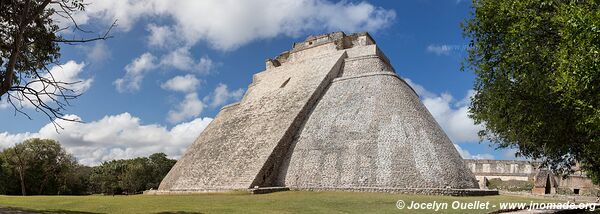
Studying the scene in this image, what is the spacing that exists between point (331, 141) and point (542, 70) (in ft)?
44.3

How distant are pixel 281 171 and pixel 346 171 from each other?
3.68m

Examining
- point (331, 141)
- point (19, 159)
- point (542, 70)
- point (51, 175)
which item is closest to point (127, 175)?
point (51, 175)

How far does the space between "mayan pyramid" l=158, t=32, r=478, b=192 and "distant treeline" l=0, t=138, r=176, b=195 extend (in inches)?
741

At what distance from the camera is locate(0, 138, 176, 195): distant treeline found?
38812 mm

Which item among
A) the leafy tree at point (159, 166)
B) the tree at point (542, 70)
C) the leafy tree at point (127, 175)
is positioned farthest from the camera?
the leafy tree at point (159, 166)

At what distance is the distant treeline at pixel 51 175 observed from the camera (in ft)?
127

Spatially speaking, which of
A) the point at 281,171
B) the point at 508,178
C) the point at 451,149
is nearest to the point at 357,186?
the point at 281,171

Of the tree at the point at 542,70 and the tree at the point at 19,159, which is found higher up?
the tree at the point at 542,70

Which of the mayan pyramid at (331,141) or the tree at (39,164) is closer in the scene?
the mayan pyramid at (331,141)

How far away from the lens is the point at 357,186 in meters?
20.4

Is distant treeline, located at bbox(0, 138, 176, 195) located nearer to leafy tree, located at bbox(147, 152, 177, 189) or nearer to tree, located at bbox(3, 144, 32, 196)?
tree, located at bbox(3, 144, 32, 196)

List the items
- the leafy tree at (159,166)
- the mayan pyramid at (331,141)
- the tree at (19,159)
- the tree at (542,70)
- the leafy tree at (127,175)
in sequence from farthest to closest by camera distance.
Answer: the leafy tree at (159,166), the leafy tree at (127,175), the tree at (19,159), the mayan pyramid at (331,141), the tree at (542,70)

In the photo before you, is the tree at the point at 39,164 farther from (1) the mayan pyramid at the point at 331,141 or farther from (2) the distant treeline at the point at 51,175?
(1) the mayan pyramid at the point at 331,141

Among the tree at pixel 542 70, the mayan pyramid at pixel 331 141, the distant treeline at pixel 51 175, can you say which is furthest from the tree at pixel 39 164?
the tree at pixel 542 70
